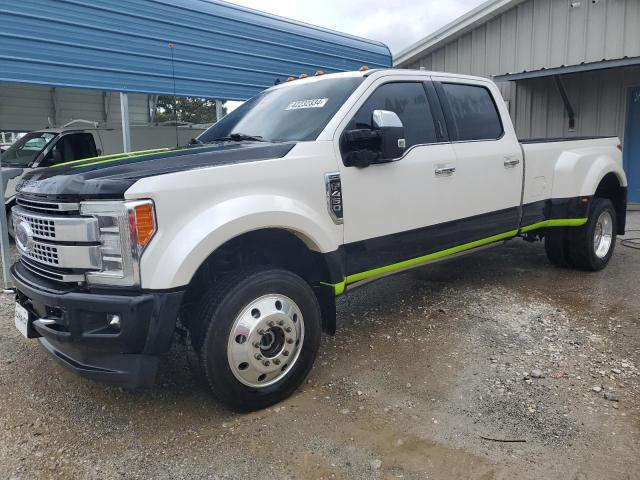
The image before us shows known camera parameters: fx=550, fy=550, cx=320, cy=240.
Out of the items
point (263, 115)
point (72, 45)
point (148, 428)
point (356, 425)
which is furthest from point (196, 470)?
point (72, 45)

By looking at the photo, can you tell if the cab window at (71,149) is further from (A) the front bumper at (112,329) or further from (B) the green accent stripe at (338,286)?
(B) the green accent stripe at (338,286)

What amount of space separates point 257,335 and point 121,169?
45.7 inches

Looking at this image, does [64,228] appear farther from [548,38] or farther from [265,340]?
[548,38]

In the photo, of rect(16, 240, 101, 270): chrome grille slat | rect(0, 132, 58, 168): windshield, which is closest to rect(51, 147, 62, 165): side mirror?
rect(0, 132, 58, 168): windshield

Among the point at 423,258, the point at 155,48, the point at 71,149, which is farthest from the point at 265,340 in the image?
the point at 71,149

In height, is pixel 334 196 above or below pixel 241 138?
below

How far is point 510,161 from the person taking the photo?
5.05 metres

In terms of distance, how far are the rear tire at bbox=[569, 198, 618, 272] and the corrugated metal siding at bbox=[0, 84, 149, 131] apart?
9.47 metres

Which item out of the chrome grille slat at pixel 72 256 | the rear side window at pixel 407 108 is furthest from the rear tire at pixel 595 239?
the chrome grille slat at pixel 72 256

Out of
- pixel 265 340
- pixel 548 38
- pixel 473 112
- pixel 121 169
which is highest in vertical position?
pixel 548 38

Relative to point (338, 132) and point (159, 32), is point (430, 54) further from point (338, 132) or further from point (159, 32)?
point (338, 132)

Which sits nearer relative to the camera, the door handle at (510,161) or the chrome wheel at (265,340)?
the chrome wheel at (265,340)

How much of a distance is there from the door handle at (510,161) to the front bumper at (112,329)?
133 inches

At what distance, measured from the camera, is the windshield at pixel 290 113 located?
12.5 ft
